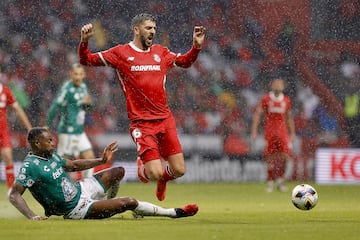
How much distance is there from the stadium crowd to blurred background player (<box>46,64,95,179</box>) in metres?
3.27

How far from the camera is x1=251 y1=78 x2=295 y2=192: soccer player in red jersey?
16641mm

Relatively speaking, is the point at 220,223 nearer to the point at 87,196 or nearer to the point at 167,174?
the point at 87,196

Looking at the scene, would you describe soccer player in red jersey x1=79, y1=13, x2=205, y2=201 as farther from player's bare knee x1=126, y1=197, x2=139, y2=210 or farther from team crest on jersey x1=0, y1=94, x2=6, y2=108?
team crest on jersey x1=0, y1=94, x2=6, y2=108

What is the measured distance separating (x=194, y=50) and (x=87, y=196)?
2.12 m

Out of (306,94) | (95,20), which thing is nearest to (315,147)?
(306,94)

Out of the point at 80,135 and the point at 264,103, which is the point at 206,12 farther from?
the point at 80,135

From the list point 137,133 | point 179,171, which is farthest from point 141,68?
point 179,171

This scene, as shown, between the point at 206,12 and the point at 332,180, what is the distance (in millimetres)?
5336

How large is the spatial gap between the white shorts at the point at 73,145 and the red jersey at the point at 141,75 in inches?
181

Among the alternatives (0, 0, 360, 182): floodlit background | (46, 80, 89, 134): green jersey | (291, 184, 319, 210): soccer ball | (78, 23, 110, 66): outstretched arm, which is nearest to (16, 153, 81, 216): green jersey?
(78, 23, 110, 66): outstretched arm

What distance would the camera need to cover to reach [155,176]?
11.1 meters

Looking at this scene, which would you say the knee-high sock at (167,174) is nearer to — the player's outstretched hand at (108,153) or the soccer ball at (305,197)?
the soccer ball at (305,197)

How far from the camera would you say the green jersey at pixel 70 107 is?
50.3 feet

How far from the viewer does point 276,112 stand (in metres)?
16.7
